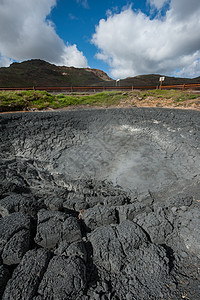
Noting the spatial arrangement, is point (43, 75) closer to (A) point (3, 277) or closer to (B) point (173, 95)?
(B) point (173, 95)

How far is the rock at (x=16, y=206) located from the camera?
2.55m

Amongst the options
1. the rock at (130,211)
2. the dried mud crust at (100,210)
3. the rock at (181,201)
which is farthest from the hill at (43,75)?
the rock at (130,211)

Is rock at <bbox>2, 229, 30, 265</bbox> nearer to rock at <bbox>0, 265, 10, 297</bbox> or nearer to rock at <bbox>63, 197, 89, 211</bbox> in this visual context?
rock at <bbox>0, 265, 10, 297</bbox>

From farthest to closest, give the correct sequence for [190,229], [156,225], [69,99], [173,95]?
[69,99] → [173,95] → [156,225] → [190,229]

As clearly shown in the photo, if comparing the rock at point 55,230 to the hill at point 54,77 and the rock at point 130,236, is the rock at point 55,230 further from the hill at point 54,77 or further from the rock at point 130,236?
the hill at point 54,77

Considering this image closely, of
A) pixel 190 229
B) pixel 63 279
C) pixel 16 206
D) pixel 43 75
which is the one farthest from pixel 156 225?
pixel 43 75

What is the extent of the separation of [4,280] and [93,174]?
3.53 metres

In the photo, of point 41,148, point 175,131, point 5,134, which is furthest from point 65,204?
point 175,131

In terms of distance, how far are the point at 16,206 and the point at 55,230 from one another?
3.31 ft

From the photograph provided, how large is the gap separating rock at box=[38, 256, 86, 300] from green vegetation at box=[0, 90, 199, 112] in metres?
8.96

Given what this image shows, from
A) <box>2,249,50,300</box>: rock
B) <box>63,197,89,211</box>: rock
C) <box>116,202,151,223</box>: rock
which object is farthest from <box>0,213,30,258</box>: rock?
<box>116,202,151,223</box>: rock

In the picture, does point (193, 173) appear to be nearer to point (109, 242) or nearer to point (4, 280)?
point (109, 242)

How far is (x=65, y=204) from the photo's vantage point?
10.3 ft

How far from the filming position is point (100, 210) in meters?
2.75
